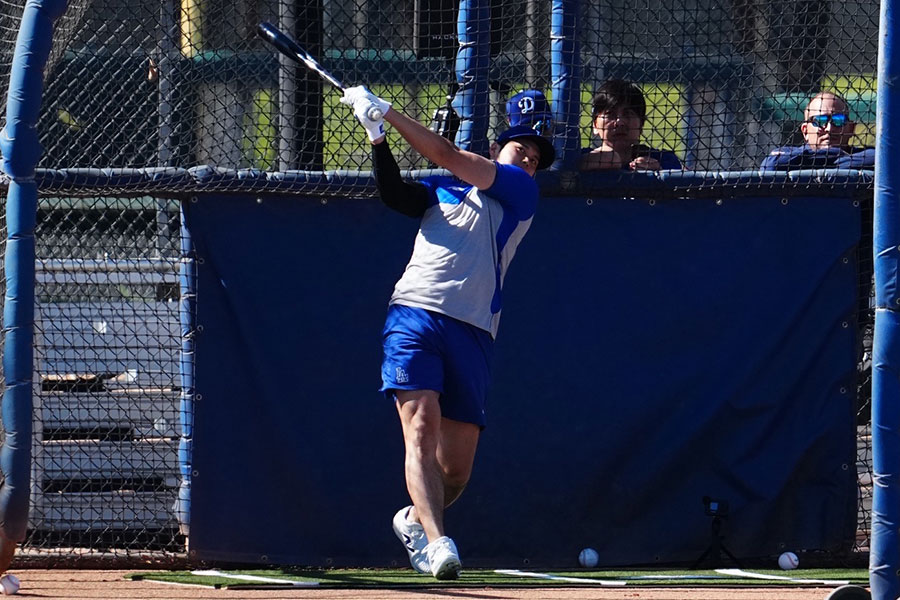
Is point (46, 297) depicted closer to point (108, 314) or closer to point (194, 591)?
point (108, 314)

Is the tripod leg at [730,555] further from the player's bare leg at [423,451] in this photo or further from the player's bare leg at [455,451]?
the player's bare leg at [423,451]

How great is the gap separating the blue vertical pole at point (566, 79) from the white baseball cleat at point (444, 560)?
243 centimetres

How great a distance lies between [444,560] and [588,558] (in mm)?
1959

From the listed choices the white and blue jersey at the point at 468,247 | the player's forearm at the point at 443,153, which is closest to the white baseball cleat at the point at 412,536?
the white and blue jersey at the point at 468,247

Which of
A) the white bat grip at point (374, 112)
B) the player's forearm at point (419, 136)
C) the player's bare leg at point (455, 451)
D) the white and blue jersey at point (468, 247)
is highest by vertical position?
the white bat grip at point (374, 112)

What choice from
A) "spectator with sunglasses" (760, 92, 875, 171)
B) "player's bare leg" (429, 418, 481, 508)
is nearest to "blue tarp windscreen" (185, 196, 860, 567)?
"spectator with sunglasses" (760, 92, 875, 171)

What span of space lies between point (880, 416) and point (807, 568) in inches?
88.7

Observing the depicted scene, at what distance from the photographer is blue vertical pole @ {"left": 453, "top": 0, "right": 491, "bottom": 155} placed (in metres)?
6.35

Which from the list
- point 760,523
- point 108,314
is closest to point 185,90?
point 108,314

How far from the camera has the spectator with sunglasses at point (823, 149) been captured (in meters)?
6.54

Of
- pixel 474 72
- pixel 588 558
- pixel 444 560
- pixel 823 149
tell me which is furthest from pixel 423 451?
pixel 823 149

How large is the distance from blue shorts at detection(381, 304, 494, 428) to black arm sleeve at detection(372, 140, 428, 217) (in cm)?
42

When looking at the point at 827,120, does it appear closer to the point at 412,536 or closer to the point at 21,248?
the point at 412,536

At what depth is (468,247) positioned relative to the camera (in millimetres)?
5250
